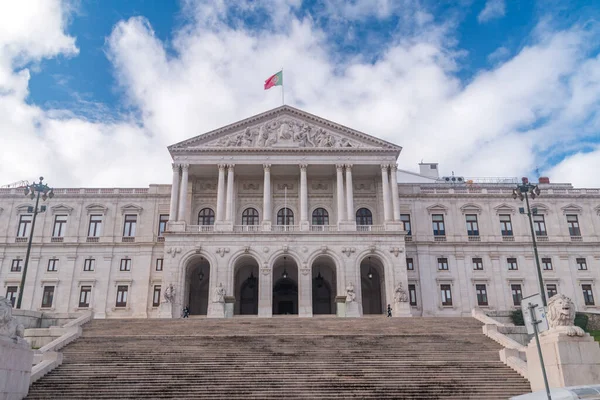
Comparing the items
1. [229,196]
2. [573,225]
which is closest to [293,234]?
[229,196]

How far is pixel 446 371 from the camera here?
24000mm

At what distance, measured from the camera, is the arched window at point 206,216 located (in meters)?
54.5

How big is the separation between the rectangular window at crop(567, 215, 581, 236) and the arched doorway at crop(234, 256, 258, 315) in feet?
106

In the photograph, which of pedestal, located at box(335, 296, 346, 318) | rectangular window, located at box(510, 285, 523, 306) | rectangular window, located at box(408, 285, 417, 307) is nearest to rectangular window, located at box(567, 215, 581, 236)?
rectangular window, located at box(510, 285, 523, 306)

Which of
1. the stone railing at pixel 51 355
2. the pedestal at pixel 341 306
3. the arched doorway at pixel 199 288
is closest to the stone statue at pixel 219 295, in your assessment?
the arched doorway at pixel 199 288

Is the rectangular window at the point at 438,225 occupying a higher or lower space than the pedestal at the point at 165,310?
higher

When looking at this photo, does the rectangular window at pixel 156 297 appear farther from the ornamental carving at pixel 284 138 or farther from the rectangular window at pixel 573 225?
the rectangular window at pixel 573 225

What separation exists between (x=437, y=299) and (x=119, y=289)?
3084cm

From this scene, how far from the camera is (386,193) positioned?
51469mm

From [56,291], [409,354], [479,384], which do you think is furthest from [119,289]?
[479,384]

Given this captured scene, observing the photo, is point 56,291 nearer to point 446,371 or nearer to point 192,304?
point 192,304

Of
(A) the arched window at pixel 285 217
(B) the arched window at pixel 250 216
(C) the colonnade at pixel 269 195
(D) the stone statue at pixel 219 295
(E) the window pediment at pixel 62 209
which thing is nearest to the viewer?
(D) the stone statue at pixel 219 295

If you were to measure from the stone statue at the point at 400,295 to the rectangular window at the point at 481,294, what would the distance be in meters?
Result: 10.3

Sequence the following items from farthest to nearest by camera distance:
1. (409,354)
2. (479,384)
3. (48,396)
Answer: (409,354) < (479,384) < (48,396)
